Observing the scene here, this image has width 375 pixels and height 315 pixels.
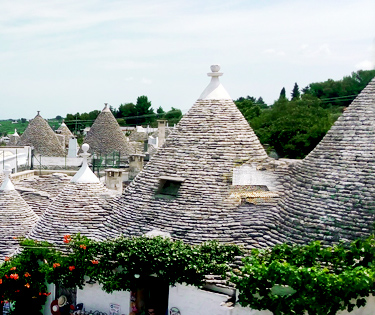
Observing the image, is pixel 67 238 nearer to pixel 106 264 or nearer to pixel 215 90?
pixel 106 264

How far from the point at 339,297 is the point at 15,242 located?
359 inches

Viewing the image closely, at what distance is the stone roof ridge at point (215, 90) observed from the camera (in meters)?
14.6

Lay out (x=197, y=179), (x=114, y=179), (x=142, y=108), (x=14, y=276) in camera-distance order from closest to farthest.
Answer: (x=197, y=179)
(x=14, y=276)
(x=114, y=179)
(x=142, y=108)

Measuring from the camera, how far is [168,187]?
46.0 ft

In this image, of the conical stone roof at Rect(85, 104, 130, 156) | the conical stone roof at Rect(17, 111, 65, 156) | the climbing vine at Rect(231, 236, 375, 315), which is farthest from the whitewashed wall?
the conical stone roof at Rect(17, 111, 65, 156)

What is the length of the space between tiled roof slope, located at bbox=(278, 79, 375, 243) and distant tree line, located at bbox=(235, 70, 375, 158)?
2451cm

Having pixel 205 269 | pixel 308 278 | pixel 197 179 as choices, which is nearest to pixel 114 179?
pixel 197 179

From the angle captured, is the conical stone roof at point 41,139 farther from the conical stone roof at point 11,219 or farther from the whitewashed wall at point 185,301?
the whitewashed wall at point 185,301

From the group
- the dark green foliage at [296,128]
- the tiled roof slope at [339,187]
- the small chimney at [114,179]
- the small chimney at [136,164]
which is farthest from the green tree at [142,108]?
the tiled roof slope at [339,187]

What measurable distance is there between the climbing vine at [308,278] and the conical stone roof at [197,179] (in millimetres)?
1744

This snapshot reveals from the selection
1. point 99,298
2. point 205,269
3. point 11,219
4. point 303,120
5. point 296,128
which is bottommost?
point 99,298

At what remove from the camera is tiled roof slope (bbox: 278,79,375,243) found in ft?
35.8

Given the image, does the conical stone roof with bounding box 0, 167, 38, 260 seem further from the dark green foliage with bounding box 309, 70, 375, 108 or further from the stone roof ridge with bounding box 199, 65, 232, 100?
the dark green foliage with bounding box 309, 70, 375, 108

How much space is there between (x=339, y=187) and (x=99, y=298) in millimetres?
5778
